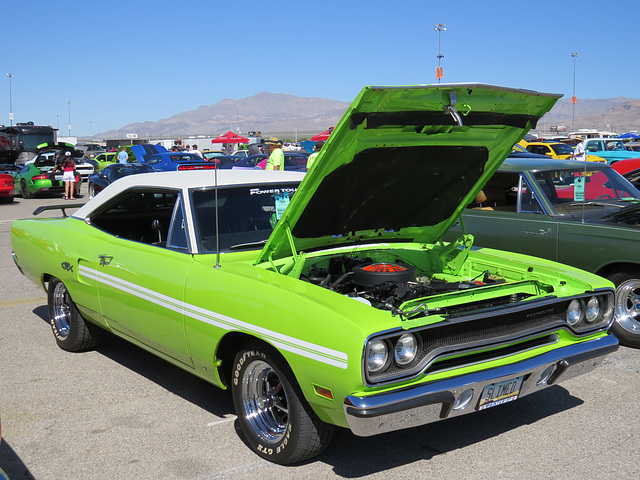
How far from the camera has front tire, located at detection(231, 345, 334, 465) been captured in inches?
132

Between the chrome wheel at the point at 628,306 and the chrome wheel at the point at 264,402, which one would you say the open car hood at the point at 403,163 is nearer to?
the chrome wheel at the point at 264,402

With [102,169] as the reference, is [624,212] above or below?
below

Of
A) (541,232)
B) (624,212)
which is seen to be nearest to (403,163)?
(541,232)

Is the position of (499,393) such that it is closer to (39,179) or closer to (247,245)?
(247,245)

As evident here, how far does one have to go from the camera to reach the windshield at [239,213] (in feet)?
13.9

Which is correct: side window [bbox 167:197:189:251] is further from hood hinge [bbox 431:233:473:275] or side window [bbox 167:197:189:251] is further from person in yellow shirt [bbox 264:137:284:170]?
person in yellow shirt [bbox 264:137:284:170]

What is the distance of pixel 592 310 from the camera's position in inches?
157

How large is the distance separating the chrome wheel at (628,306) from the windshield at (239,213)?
9.94 feet

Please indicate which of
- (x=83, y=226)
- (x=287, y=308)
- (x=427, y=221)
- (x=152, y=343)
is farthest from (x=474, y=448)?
(x=83, y=226)

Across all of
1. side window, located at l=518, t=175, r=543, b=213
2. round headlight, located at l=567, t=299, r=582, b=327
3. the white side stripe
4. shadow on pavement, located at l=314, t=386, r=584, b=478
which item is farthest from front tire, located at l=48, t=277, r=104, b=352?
side window, located at l=518, t=175, r=543, b=213

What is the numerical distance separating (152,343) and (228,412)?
0.66 metres

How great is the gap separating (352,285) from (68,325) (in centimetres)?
267

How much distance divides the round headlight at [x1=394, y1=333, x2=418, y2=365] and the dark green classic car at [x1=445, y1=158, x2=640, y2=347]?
2671 millimetres

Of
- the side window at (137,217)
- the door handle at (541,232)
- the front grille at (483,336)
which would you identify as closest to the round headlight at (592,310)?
the front grille at (483,336)
